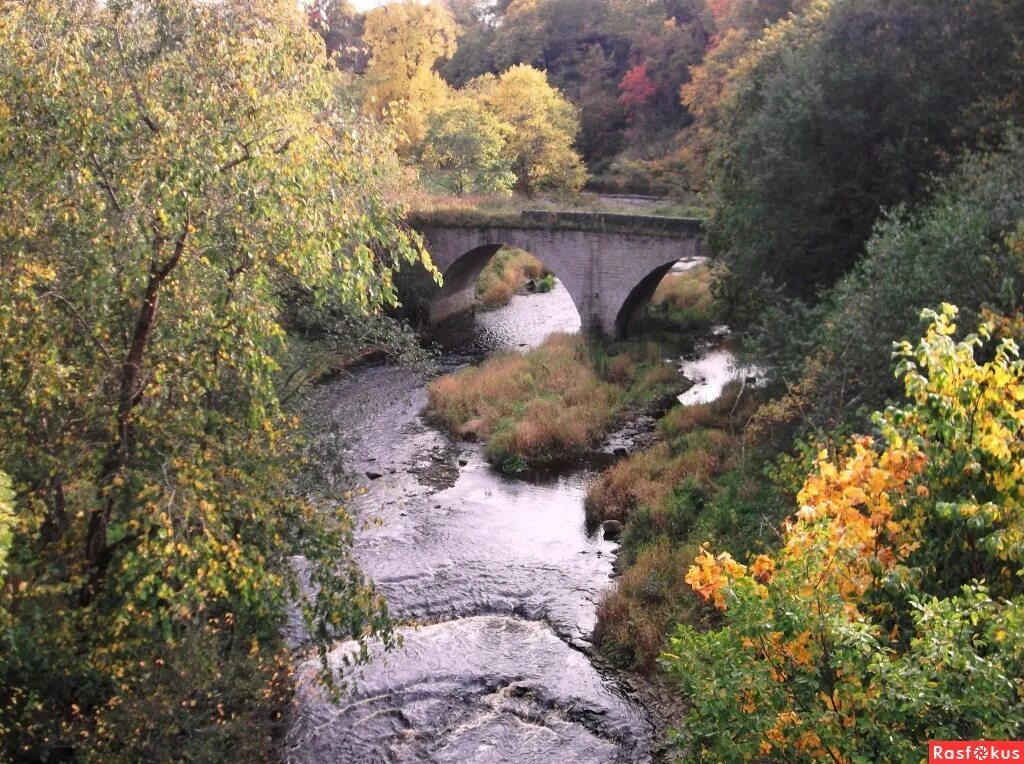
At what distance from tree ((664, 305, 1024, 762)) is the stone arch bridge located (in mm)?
23312

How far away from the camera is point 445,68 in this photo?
220 feet

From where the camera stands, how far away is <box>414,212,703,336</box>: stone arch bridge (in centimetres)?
3005

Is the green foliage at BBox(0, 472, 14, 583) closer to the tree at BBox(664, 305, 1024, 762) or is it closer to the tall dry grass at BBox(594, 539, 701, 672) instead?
the tree at BBox(664, 305, 1024, 762)

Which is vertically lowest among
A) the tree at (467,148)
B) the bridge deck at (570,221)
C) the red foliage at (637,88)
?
the bridge deck at (570,221)

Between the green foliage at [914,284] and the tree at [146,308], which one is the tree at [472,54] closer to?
the green foliage at [914,284]

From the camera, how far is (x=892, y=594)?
6.25 metres

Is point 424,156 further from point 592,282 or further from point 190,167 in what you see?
point 190,167

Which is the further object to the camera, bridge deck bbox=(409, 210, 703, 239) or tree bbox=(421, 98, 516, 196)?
tree bbox=(421, 98, 516, 196)

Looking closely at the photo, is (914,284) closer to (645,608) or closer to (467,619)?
(645,608)

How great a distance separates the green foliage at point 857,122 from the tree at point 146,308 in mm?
14178

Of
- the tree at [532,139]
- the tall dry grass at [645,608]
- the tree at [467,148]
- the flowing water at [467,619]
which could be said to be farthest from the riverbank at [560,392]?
the tree at [532,139]

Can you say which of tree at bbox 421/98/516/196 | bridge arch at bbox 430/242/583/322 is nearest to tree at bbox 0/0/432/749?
bridge arch at bbox 430/242/583/322

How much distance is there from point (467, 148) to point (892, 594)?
35.5 meters

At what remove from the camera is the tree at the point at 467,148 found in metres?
39.1
